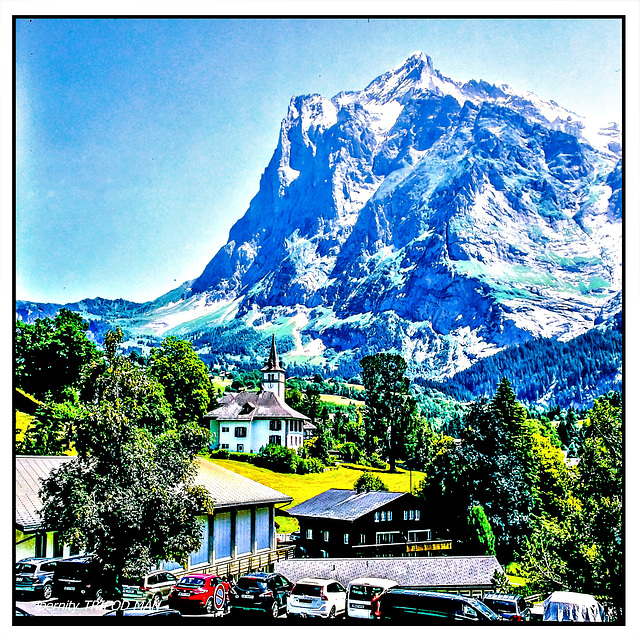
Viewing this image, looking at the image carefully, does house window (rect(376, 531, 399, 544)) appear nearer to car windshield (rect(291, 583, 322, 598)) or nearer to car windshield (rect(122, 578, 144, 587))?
car windshield (rect(291, 583, 322, 598))

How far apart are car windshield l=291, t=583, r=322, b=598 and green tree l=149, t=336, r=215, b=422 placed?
914 inches

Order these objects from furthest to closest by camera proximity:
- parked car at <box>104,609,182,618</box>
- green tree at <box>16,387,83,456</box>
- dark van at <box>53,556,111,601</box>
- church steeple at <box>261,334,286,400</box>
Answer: church steeple at <box>261,334,286,400</box> → green tree at <box>16,387,83,456</box> → dark van at <box>53,556,111,601</box> → parked car at <box>104,609,182,618</box>

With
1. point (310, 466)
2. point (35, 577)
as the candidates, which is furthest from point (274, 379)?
point (35, 577)

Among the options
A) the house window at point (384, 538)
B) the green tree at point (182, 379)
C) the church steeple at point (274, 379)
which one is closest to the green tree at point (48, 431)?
the green tree at point (182, 379)

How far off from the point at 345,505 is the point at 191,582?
9.89 metres

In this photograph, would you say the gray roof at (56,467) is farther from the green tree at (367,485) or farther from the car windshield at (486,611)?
the car windshield at (486,611)

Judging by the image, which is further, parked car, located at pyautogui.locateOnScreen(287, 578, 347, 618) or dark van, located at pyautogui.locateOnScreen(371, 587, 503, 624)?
parked car, located at pyautogui.locateOnScreen(287, 578, 347, 618)

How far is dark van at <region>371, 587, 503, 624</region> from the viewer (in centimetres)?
1653

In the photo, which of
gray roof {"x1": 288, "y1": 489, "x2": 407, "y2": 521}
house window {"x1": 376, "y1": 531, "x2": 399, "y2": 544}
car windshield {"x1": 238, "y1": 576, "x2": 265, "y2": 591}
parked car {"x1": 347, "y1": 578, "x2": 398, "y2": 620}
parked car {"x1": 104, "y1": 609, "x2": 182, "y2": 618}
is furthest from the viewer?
gray roof {"x1": 288, "y1": 489, "x2": 407, "y2": 521}

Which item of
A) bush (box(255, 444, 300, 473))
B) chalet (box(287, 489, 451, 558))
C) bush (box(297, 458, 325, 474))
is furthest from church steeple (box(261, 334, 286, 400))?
chalet (box(287, 489, 451, 558))

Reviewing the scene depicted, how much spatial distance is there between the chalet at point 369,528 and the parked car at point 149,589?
310 inches

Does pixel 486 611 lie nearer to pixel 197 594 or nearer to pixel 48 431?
pixel 197 594

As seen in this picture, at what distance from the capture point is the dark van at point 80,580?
1633cm
